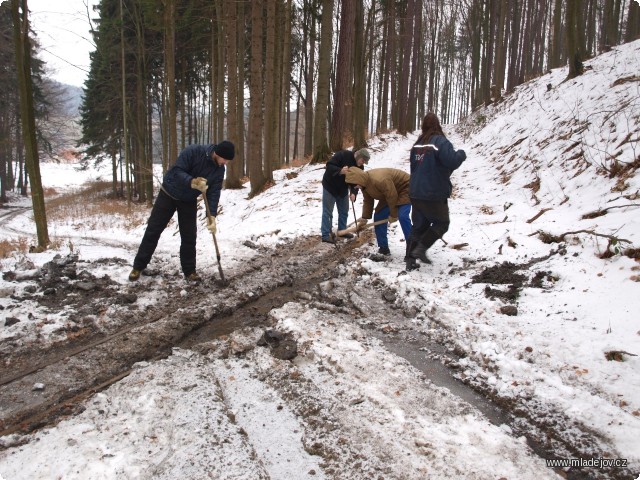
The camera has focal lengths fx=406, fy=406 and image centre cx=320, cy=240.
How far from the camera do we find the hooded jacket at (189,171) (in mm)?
5297

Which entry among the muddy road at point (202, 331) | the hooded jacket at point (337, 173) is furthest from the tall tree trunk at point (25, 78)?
the hooded jacket at point (337, 173)

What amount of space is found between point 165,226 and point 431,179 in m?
3.63

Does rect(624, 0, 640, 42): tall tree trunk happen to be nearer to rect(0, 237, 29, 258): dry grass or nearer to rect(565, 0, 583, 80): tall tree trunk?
rect(565, 0, 583, 80): tall tree trunk

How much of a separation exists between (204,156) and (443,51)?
42.4 metres

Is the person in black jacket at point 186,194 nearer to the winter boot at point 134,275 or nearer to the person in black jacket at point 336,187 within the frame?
the winter boot at point 134,275

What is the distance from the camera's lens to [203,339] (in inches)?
155

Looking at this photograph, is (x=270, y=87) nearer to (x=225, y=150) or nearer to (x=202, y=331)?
(x=225, y=150)

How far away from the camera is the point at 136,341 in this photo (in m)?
3.80

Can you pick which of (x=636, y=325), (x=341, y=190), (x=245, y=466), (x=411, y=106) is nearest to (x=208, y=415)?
(x=245, y=466)

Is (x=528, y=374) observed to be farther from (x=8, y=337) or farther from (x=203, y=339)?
(x=8, y=337)

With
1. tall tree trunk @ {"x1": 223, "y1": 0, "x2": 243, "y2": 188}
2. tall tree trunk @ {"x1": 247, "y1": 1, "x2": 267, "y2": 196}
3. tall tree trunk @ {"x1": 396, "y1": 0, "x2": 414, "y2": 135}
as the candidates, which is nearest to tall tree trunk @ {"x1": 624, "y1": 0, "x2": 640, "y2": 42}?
tall tree trunk @ {"x1": 396, "y1": 0, "x2": 414, "y2": 135}

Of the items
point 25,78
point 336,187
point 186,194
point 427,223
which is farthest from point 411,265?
point 25,78

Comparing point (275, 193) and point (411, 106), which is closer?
point (275, 193)

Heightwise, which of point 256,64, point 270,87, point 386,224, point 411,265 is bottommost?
point 411,265
